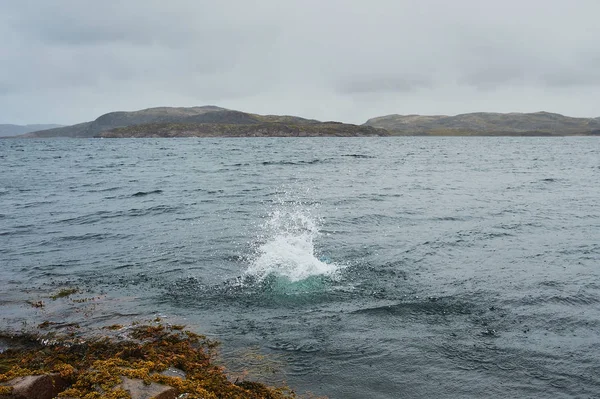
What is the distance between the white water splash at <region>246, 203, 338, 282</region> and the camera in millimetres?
16750

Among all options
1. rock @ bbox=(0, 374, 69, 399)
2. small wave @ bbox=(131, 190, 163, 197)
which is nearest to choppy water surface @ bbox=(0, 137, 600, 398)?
small wave @ bbox=(131, 190, 163, 197)

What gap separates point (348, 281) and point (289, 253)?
3.67m

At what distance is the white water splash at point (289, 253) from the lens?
1675 centimetres

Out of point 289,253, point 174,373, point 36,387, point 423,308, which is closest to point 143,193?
point 289,253

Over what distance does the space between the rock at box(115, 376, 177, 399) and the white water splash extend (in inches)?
332

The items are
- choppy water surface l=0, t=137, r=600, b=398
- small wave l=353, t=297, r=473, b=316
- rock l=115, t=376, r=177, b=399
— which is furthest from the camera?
small wave l=353, t=297, r=473, b=316

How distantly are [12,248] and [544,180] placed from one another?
167ft

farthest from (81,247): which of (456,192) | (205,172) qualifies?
(205,172)

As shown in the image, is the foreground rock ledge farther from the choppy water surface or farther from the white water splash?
the white water splash

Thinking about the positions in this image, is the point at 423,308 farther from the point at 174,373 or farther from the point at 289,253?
the point at 174,373

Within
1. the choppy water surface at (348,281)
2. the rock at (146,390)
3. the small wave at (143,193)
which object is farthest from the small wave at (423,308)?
the small wave at (143,193)

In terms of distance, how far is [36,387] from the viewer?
7449mm

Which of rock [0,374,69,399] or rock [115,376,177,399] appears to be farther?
rock [115,376,177,399]

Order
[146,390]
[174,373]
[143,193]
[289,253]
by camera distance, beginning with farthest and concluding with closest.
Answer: [143,193] → [289,253] → [174,373] → [146,390]
